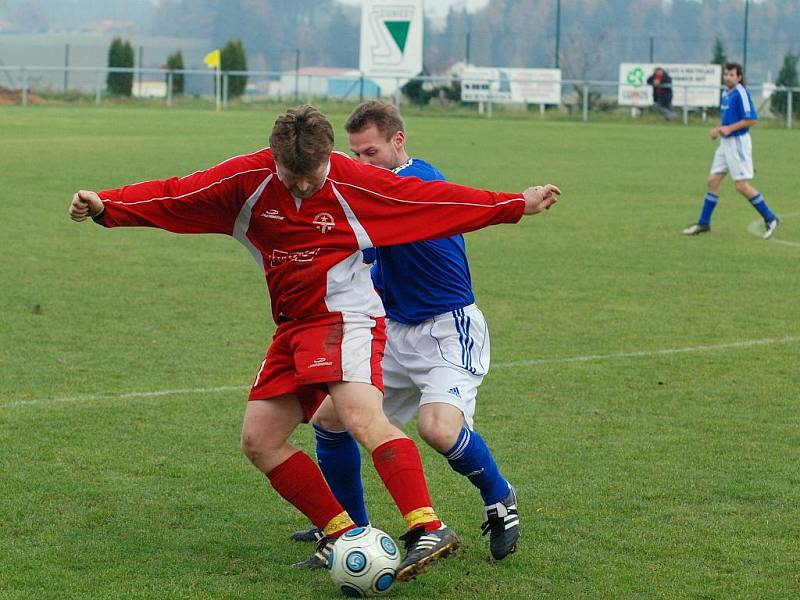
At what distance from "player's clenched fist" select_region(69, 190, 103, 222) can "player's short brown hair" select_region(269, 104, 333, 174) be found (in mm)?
658

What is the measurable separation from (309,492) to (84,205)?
4.18ft

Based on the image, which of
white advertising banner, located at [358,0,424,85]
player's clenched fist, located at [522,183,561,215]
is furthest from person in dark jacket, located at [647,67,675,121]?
player's clenched fist, located at [522,183,561,215]

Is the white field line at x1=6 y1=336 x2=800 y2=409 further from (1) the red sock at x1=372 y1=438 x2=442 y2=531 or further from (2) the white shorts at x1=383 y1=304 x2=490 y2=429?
(1) the red sock at x1=372 y1=438 x2=442 y2=531

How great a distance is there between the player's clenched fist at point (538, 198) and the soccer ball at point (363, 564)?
4.13ft

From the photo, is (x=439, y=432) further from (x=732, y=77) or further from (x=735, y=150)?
(x=732, y=77)

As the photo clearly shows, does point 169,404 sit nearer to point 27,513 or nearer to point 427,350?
point 27,513

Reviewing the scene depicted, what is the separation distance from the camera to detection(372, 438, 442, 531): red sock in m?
4.44

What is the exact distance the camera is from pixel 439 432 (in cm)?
474

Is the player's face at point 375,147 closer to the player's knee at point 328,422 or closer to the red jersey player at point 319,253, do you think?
the red jersey player at point 319,253

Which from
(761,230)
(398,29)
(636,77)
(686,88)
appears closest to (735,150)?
(761,230)

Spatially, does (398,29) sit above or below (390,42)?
above

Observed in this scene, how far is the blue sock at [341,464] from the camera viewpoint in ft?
16.3

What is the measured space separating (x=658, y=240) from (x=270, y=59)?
9345 centimetres

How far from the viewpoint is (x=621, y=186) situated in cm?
2064
